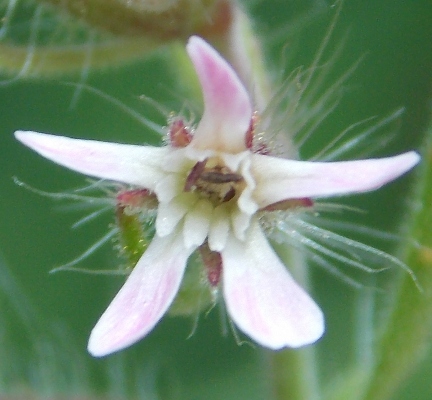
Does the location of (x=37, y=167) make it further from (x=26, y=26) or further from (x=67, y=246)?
(x=26, y=26)

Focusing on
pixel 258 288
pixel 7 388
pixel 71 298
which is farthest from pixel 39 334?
pixel 258 288

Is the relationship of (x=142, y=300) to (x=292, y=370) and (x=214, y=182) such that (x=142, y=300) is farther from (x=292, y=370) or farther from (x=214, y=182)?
(x=292, y=370)

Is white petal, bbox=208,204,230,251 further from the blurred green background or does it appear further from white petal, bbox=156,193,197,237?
the blurred green background

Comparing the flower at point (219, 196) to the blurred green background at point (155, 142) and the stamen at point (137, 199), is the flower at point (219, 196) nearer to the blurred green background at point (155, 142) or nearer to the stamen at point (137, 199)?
the stamen at point (137, 199)

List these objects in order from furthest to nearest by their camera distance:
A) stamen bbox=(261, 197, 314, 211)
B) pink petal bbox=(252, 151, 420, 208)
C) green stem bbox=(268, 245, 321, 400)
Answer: green stem bbox=(268, 245, 321, 400) < stamen bbox=(261, 197, 314, 211) < pink petal bbox=(252, 151, 420, 208)

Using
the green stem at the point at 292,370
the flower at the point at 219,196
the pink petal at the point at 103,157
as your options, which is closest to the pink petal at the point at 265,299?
the flower at the point at 219,196

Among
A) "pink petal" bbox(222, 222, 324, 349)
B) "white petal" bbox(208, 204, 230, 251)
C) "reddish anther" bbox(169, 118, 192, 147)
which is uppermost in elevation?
"reddish anther" bbox(169, 118, 192, 147)

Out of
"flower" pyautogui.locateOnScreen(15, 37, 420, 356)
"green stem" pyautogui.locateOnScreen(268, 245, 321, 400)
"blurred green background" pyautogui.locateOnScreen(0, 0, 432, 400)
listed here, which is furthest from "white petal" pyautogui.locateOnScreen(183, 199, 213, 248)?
"blurred green background" pyautogui.locateOnScreen(0, 0, 432, 400)
